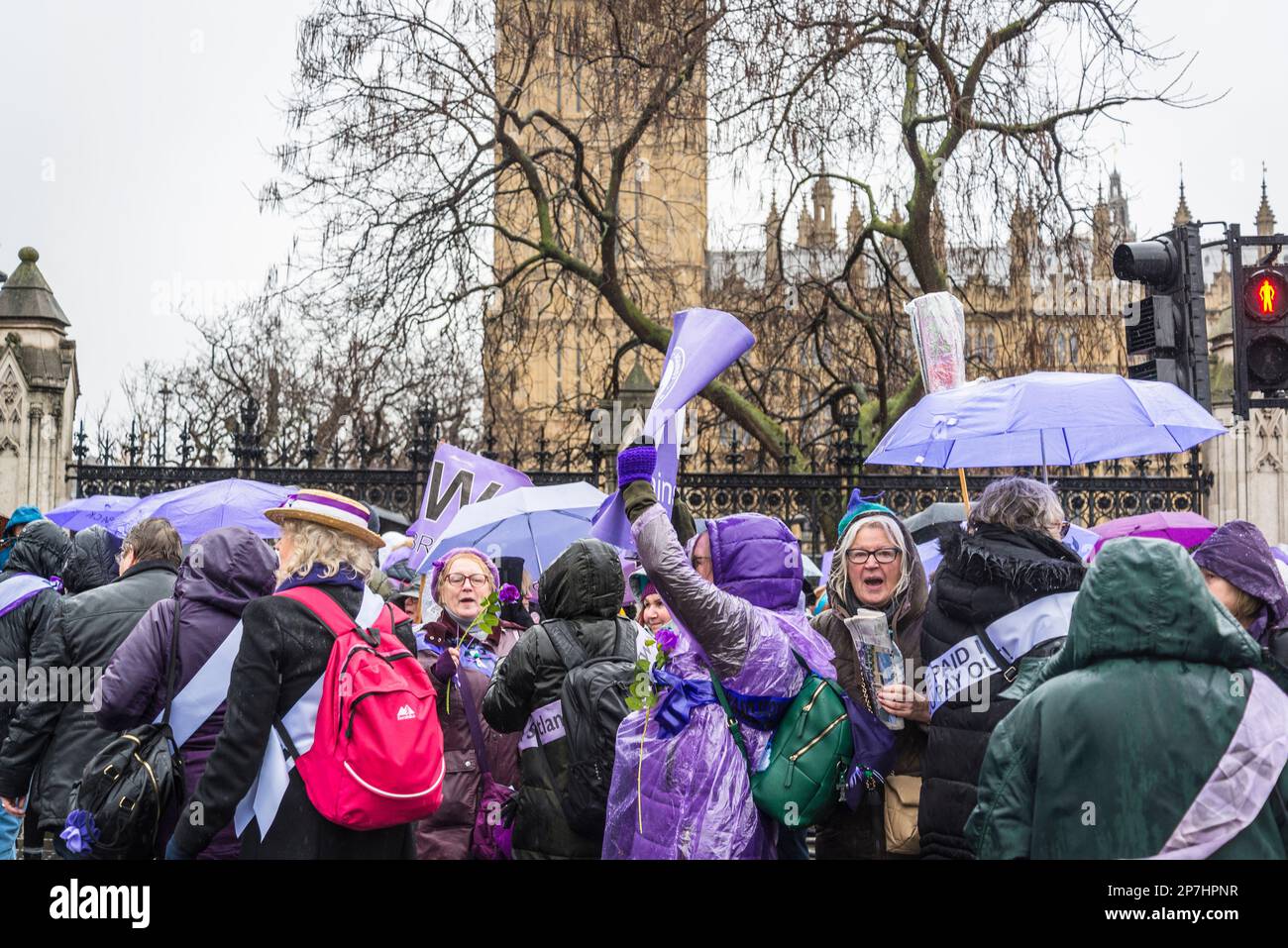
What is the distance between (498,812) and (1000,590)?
2.16 meters

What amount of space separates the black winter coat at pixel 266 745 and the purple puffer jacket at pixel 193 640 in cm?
36

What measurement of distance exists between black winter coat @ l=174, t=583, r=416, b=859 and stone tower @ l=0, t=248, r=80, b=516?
12.5 meters

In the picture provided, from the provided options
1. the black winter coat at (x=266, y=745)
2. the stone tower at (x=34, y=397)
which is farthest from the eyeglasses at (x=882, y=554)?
the stone tower at (x=34, y=397)

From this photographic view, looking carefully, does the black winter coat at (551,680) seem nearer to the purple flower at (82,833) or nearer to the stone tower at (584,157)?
the purple flower at (82,833)

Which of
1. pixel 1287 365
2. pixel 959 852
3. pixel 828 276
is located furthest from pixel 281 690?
pixel 828 276

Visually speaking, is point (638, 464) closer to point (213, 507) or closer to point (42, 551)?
point (42, 551)

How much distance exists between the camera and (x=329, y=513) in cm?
427

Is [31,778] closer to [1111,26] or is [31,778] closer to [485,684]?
[485,684]

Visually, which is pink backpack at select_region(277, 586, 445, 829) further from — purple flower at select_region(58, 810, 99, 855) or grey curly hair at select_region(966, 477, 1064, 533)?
grey curly hair at select_region(966, 477, 1064, 533)

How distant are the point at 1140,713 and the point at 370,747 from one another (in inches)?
82.0

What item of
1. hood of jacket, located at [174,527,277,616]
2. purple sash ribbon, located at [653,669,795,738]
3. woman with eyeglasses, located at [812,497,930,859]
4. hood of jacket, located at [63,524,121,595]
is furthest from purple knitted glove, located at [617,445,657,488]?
hood of jacket, located at [63,524,121,595]

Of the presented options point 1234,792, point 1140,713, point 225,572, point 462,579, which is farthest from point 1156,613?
point 462,579

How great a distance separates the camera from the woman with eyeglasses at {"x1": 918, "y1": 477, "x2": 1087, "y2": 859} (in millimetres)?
4020

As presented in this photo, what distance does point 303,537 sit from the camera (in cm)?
430
